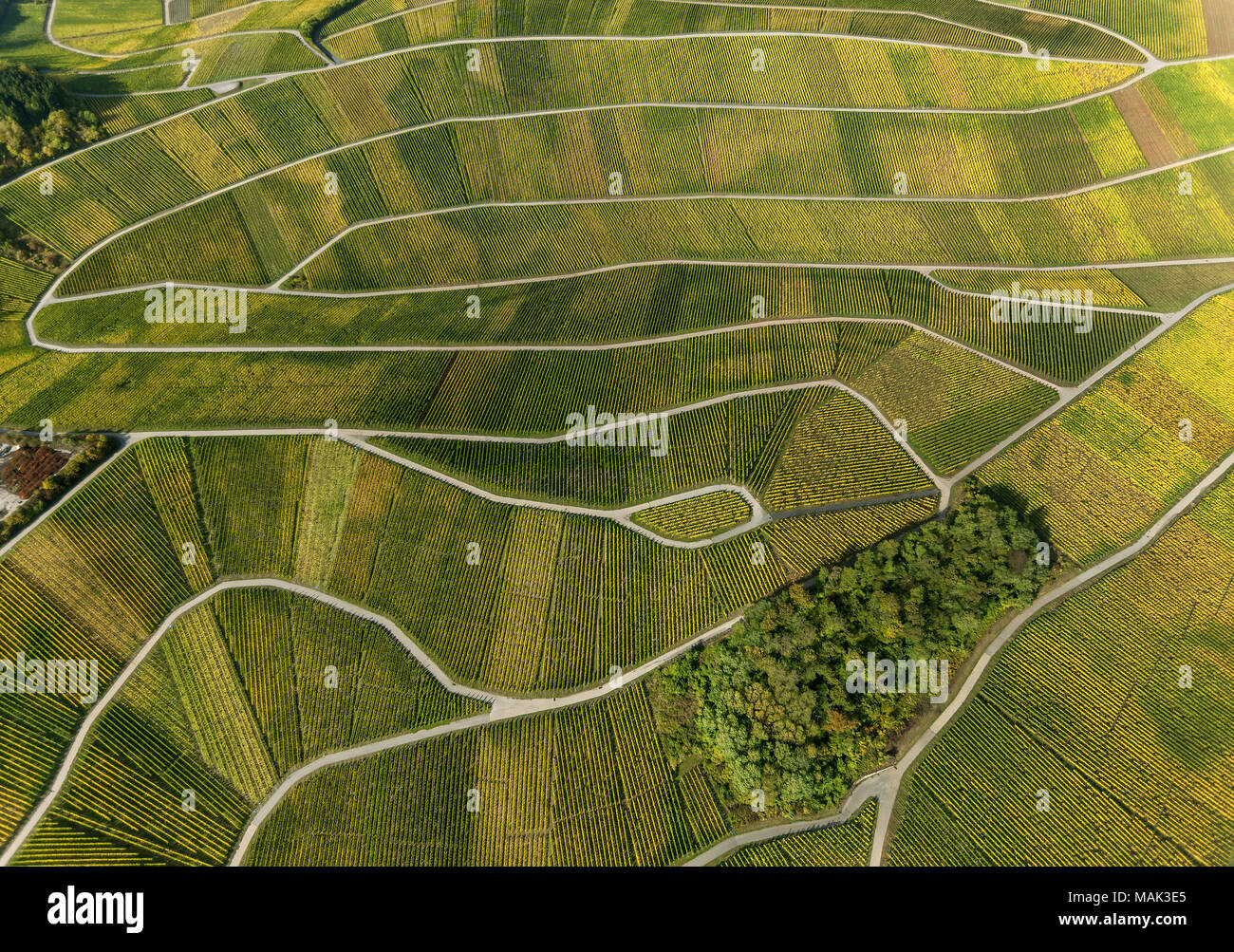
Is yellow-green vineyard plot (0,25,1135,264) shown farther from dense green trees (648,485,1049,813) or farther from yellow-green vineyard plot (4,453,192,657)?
dense green trees (648,485,1049,813)

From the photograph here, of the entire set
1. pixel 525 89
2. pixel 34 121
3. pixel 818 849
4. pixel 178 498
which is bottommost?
pixel 818 849

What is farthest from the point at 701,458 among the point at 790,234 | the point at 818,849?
the point at 790,234

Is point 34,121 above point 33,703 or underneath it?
above

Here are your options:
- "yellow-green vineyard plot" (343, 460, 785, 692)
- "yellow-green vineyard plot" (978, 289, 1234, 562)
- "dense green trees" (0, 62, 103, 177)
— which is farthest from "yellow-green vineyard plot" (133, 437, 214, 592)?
"yellow-green vineyard plot" (978, 289, 1234, 562)

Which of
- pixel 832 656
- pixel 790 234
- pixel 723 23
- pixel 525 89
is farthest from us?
pixel 723 23

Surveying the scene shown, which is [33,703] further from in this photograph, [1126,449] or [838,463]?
[1126,449]

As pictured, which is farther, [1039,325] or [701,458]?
[1039,325]

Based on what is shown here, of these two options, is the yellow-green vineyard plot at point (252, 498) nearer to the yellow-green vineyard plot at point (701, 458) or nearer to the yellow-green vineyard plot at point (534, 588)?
the yellow-green vineyard plot at point (534, 588)

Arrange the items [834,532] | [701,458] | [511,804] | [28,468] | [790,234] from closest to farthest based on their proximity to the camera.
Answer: [511,804]
[834,532]
[28,468]
[701,458]
[790,234]

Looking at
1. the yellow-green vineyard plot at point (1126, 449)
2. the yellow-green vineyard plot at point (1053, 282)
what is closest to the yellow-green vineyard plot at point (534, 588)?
the yellow-green vineyard plot at point (1126, 449)
